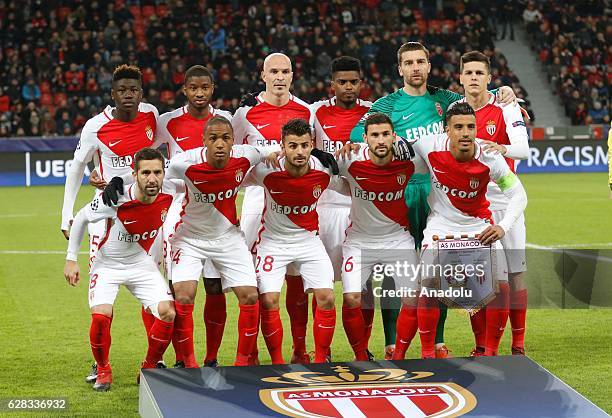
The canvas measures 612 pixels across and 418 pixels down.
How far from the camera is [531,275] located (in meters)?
8.45

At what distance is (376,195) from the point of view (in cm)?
706

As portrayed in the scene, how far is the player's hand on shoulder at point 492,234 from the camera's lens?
22.3ft

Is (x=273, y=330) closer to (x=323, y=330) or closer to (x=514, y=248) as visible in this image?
(x=323, y=330)

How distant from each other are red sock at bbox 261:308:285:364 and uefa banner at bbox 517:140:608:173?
1697cm

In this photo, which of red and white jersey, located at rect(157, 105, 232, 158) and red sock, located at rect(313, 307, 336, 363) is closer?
red sock, located at rect(313, 307, 336, 363)

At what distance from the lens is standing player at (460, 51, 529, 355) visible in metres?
7.37

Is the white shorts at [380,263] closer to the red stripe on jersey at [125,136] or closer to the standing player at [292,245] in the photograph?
the standing player at [292,245]

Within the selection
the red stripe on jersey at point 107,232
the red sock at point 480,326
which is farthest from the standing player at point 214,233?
the red sock at point 480,326

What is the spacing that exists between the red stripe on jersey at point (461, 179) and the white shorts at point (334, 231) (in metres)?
0.87

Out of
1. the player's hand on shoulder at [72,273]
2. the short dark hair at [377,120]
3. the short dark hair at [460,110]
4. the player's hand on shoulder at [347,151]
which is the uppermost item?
the short dark hair at [460,110]

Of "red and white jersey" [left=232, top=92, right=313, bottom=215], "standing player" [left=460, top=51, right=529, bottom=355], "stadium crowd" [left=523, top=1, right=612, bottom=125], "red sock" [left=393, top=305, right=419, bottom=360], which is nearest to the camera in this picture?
"red sock" [left=393, top=305, right=419, bottom=360]

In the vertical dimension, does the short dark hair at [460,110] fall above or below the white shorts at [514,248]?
above

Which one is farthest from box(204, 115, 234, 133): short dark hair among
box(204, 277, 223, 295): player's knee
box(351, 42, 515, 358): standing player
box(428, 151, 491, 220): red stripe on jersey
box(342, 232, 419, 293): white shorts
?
box(428, 151, 491, 220): red stripe on jersey

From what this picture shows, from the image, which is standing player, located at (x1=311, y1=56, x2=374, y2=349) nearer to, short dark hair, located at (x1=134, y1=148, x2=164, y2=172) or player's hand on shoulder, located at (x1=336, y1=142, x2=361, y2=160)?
player's hand on shoulder, located at (x1=336, y1=142, x2=361, y2=160)
